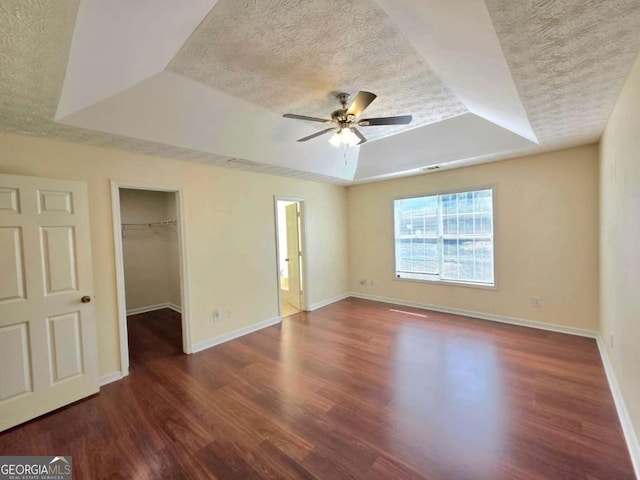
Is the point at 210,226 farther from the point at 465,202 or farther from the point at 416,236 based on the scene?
the point at 465,202

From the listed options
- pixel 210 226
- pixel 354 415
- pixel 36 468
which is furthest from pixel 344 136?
pixel 36 468

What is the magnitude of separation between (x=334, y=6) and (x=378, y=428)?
9.49 feet

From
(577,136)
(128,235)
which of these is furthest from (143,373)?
(577,136)

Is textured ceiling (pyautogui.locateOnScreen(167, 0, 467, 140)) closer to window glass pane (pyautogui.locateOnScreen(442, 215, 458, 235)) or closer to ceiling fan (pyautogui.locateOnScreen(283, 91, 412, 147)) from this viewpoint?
ceiling fan (pyautogui.locateOnScreen(283, 91, 412, 147))

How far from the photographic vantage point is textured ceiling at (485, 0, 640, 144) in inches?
45.6

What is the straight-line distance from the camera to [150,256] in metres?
5.65

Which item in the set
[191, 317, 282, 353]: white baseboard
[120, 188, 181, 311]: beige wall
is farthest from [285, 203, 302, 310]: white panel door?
[120, 188, 181, 311]: beige wall

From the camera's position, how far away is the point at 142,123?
99.5 inches

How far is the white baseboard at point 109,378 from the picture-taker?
9.19ft

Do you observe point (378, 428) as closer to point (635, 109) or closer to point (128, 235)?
point (635, 109)

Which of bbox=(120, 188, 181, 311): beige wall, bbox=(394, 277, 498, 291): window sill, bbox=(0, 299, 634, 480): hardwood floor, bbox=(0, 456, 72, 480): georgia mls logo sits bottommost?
bbox=(0, 456, 72, 480): georgia mls logo

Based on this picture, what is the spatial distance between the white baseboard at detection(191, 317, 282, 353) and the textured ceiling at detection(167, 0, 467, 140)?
3054mm

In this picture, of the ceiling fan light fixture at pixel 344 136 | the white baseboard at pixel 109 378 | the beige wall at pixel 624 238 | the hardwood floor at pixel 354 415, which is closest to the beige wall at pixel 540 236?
the hardwood floor at pixel 354 415

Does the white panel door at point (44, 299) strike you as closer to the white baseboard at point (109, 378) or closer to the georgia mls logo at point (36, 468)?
the white baseboard at point (109, 378)
